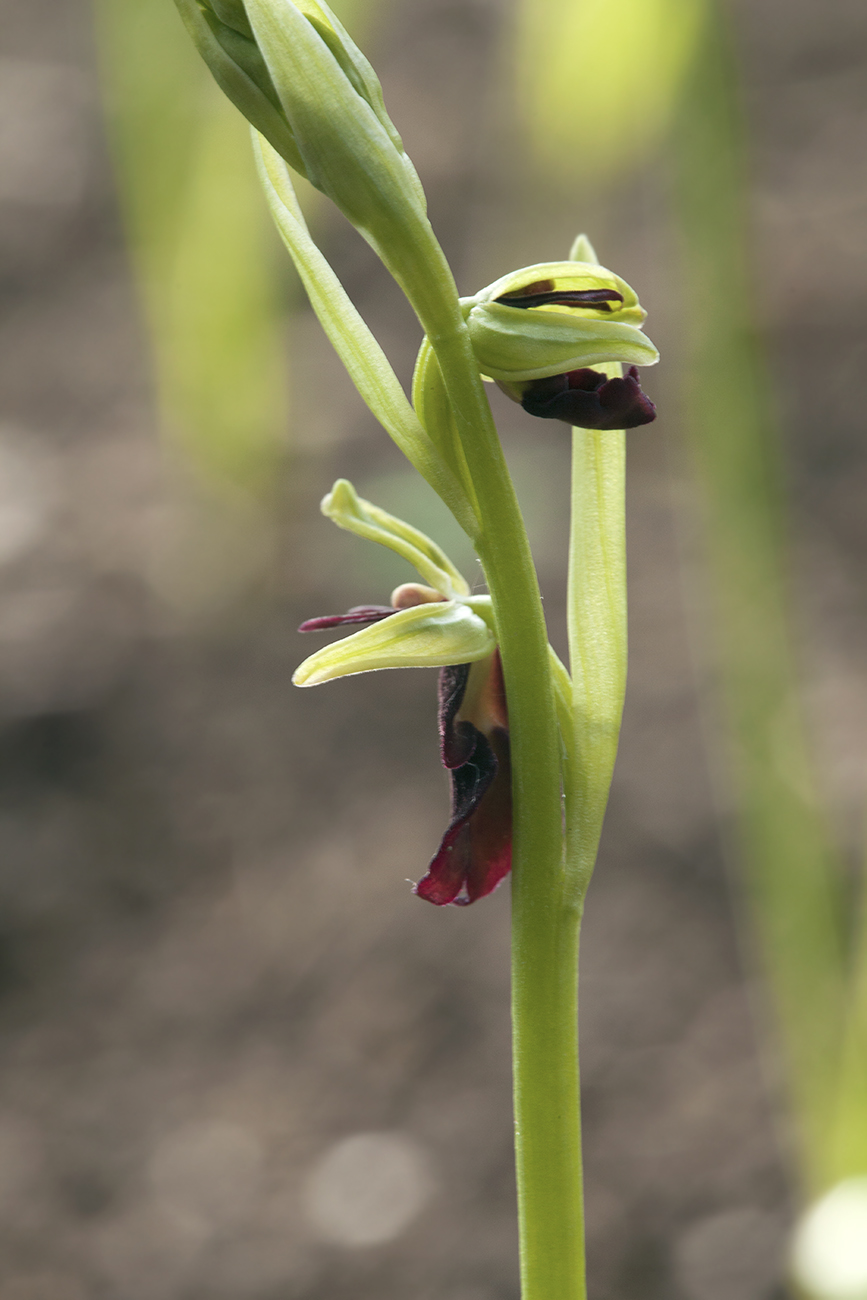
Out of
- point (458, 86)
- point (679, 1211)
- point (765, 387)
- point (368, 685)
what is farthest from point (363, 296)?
point (679, 1211)

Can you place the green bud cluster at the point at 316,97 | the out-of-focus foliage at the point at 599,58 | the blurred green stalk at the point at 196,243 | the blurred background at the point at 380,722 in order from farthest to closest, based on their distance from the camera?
the blurred green stalk at the point at 196,243 → the blurred background at the point at 380,722 → the out-of-focus foliage at the point at 599,58 → the green bud cluster at the point at 316,97

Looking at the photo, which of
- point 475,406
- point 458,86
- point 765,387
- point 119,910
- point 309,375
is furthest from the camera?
point 458,86

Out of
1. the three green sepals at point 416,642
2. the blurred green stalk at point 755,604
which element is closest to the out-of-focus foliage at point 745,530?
the blurred green stalk at point 755,604

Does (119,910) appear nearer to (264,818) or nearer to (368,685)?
(264,818)

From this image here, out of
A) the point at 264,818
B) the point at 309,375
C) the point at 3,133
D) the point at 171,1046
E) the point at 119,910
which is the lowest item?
the point at 171,1046

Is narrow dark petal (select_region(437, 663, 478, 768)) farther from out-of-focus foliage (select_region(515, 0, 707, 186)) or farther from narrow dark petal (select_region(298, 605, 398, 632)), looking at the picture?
out-of-focus foliage (select_region(515, 0, 707, 186))

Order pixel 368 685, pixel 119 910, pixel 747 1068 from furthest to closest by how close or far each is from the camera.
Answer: pixel 368 685 → pixel 119 910 → pixel 747 1068

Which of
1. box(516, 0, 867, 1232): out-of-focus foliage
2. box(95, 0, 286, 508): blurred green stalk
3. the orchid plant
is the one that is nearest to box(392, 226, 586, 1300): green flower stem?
the orchid plant

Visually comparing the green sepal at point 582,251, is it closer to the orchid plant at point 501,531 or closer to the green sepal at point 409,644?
the orchid plant at point 501,531
